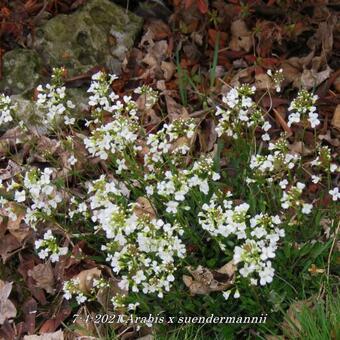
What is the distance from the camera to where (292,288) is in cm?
284

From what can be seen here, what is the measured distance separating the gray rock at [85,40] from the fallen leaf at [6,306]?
1.40 metres

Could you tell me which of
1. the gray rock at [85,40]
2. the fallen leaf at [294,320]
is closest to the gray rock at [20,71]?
the gray rock at [85,40]

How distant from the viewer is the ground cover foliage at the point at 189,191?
264cm

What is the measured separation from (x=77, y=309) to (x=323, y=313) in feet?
3.65

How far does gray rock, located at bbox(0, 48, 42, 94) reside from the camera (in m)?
3.95

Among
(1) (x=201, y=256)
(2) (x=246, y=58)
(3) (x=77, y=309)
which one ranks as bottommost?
(3) (x=77, y=309)

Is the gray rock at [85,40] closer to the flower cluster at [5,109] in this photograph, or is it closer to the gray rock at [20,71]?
the gray rock at [20,71]

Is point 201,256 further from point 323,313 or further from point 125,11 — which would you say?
point 125,11

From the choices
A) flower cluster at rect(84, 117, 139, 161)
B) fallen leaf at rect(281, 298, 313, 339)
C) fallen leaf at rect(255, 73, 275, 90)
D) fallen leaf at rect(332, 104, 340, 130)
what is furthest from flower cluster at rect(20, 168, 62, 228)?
fallen leaf at rect(332, 104, 340, 130)

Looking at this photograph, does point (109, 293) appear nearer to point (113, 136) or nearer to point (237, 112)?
point (113, 136)

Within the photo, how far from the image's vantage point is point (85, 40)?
4.08m

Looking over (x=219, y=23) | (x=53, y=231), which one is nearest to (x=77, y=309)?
(x=53, y=231)

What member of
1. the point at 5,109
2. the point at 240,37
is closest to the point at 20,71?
the point at 5,109

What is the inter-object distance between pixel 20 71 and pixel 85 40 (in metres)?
0.42
